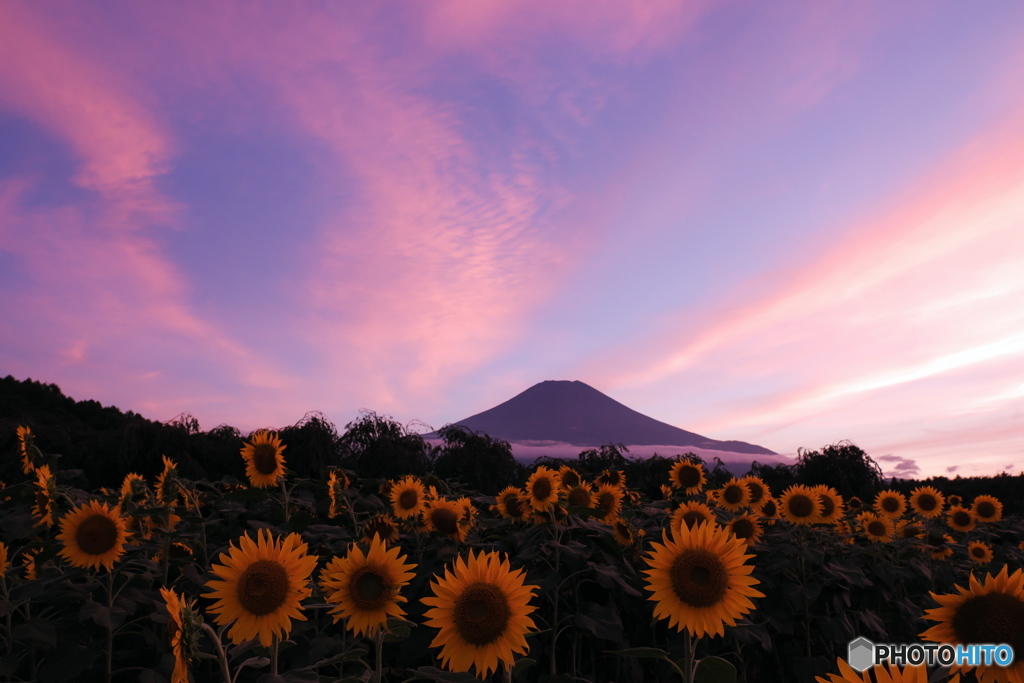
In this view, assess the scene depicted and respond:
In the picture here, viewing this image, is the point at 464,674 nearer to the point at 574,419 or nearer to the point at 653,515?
the point at 653,515

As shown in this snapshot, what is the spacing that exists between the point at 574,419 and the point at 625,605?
92293 mm

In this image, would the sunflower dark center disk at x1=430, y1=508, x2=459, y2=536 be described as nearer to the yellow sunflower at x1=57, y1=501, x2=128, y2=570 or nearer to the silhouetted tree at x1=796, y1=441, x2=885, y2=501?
the yellow sunflower at x1=57, y1=501, x2=128, y2=570

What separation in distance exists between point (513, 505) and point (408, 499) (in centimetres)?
101

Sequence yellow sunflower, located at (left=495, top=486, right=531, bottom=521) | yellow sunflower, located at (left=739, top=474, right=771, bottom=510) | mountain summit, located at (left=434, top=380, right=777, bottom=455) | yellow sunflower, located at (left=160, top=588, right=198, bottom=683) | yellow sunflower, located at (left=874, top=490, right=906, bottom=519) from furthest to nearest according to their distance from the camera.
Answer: mountain summit, located at (left=434, top=380, right=777, bottom=455) < yellow sunflower, located at (left=874, top=490, right=906, bottom=519) < yellow sunflower, located at (left=739, top=474, right=771, bottom=510) < yellow sunflower, located at (left=495, top=486, right=531, bottom=521) < yellow sunflower, located at (left=160, top=588, right=198, bottom=683)

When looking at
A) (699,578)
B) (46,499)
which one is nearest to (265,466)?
(46,499)

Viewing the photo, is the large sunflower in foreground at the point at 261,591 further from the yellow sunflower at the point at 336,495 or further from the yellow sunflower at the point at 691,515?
the yellow sunflower at the point at 691,515

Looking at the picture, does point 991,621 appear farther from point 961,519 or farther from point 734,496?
point 961,519

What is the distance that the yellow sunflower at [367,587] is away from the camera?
2.84 m

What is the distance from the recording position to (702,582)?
2.90 meters

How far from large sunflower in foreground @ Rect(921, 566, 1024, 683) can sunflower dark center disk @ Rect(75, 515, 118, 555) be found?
455cm

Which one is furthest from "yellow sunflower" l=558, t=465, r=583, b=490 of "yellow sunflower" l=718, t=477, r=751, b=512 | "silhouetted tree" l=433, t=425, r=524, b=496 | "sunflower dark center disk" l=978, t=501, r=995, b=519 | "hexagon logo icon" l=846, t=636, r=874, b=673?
"sunflower dark center disk" l=978, t=501, r=995, b=519

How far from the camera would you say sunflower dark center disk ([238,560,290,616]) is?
2.69m

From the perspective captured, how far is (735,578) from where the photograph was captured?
2.90 metres

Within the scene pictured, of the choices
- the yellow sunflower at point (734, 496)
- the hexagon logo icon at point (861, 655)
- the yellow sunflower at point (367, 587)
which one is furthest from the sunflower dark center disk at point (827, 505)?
the yellow sunflower at point (367, 587)
